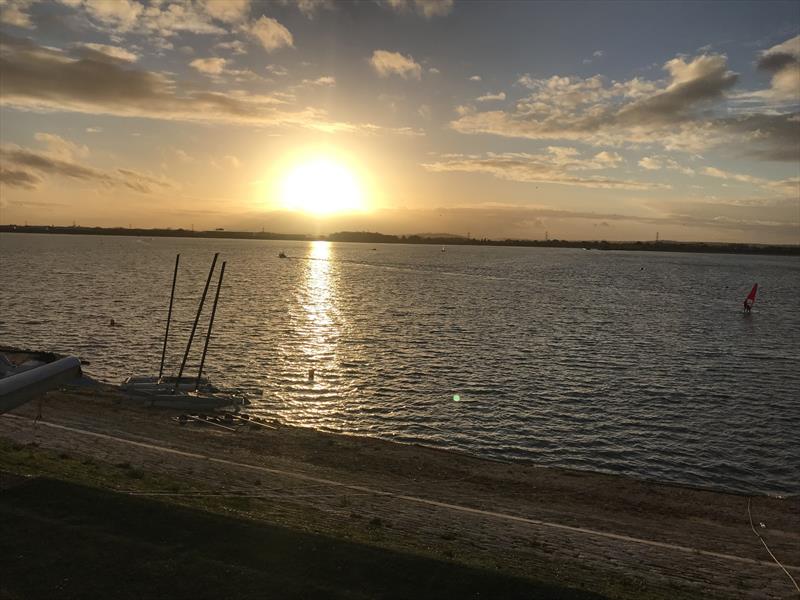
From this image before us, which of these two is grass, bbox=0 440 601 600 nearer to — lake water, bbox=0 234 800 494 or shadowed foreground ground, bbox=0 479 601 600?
shadowed foreground ground, bbox=0 479 601 600

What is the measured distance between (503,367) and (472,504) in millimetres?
29401

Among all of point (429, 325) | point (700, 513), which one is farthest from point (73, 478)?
point (429, 325)

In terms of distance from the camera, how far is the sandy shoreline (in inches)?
619

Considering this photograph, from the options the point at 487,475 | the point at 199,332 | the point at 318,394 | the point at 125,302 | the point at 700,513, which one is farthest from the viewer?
the point at 125,302

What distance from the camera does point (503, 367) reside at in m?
50.3

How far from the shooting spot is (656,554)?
1795 cm

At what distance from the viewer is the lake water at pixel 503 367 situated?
104 feet

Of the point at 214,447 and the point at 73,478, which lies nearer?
the point at 73,478

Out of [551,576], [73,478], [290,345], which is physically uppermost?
[73,478]

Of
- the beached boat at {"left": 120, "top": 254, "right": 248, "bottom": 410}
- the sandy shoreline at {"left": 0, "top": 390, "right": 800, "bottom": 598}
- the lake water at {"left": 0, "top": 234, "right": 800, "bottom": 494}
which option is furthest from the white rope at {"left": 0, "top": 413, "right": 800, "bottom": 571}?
the lake water at {"left": 0, "top": 234, "right": 800, "bottom": 494}

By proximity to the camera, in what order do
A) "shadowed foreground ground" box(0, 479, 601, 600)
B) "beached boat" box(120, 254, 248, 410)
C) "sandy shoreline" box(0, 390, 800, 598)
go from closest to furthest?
"shadowed foreground ground" box(0, 479, 601, 600)
"sandy shoreline" box(0, 390, 800, 598)
"beached boat" box(120, 254, 248, 410)

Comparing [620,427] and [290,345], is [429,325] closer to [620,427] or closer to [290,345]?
[290,345]

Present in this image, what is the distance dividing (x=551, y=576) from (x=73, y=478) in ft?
44.0

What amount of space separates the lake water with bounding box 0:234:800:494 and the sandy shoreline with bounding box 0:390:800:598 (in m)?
3.63
